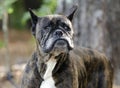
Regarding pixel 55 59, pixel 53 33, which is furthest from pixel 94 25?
pixel 53 33

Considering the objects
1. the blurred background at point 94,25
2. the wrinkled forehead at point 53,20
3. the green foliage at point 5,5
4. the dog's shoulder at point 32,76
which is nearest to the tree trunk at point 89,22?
the blurred background at point 94,25

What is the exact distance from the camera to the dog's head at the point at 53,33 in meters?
6.50

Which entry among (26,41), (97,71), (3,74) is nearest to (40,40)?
(97,71)

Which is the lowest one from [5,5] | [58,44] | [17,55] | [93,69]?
[17,55]

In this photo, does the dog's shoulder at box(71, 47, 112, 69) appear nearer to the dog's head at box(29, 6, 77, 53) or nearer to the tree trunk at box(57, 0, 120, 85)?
the dog's head at box(29, 6, 77, 53)

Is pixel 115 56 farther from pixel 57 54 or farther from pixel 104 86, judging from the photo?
pixel 57 54

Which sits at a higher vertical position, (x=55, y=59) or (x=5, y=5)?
(x=55, y=59)

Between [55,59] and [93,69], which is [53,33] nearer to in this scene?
[55,59]

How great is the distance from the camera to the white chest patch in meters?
6.86

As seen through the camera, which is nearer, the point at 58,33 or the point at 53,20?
the point at 58,33

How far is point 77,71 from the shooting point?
23.8 feet

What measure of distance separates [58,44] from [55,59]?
486mm

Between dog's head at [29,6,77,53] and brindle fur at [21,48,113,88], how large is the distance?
1.04 ft

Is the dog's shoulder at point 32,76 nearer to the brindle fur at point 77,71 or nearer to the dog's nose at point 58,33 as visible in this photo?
the brindle fur at point 77,71
